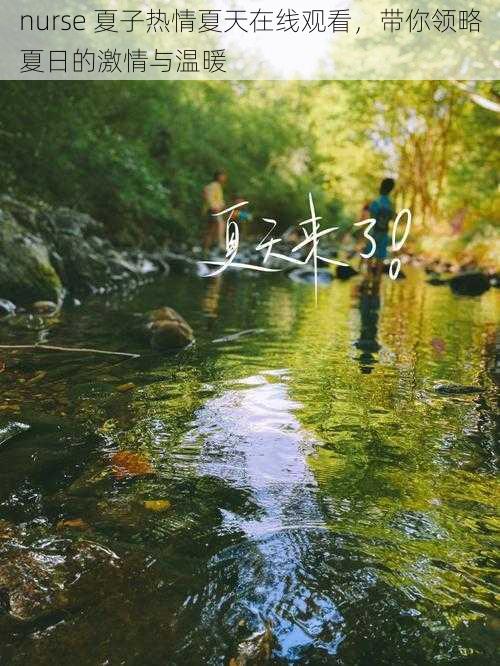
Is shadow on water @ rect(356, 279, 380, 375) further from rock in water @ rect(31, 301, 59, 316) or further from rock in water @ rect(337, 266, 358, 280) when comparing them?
rock in water @ rect(31, 301, 59, 316)

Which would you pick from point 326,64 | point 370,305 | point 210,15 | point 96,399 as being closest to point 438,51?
point 210,15

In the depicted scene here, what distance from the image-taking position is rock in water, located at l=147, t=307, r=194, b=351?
6.02m

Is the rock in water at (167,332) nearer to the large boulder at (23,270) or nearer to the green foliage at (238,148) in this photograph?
the large boulder at (23,270)

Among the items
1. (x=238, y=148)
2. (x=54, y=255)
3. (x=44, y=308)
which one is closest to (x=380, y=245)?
(x=54, y=255)

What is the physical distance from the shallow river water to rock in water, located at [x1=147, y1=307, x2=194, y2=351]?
1.45 feet

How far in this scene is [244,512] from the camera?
264cm

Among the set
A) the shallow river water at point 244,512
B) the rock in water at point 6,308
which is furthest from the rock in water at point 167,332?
the rock in water at point 6,308

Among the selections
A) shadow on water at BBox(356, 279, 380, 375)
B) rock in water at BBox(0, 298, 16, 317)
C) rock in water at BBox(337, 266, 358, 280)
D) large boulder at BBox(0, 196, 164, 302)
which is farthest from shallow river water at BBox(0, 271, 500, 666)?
rock in water at BBox(337, 266, 358, 280)

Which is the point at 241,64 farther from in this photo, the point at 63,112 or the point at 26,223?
the point at 26,223

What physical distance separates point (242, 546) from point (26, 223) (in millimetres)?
8624

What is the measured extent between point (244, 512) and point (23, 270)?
21.0 feet

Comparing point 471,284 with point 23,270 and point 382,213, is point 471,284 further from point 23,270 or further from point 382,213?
point 23,270

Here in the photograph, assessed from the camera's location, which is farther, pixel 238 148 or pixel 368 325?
pixel 238 148

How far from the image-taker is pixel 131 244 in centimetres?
1777
